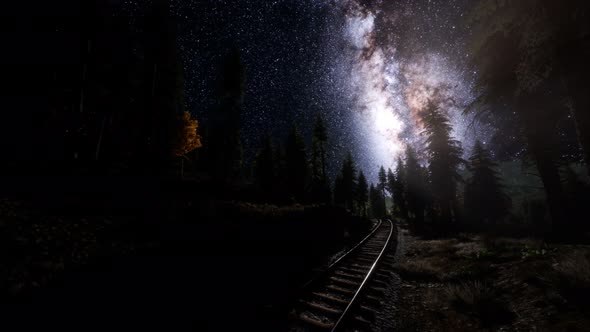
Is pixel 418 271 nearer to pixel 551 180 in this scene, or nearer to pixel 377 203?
pixel 551 180

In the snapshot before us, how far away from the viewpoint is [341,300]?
5.92 metres

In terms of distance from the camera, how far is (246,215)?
12.8m

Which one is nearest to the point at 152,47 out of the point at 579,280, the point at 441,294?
the point at 441,294

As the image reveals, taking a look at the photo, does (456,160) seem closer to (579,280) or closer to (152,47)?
(579,280)

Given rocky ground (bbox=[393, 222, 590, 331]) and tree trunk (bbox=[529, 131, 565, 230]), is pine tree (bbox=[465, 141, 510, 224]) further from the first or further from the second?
rocky ground (bbox=[393, 222, 590, 331])

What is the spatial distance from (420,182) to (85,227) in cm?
4248

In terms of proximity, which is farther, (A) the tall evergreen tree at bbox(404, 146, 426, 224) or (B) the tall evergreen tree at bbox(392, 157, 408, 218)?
(B) the tall evergreen tree at bbox(392, 157, 408, 218)

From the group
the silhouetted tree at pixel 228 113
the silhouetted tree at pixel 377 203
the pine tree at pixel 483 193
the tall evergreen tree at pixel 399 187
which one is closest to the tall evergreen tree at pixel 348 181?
the tall evergreen tree at pixel 399 187

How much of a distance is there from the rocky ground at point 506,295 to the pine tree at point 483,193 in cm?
3147

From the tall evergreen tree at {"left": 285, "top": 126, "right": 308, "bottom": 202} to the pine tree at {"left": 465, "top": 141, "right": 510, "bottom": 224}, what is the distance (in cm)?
2518

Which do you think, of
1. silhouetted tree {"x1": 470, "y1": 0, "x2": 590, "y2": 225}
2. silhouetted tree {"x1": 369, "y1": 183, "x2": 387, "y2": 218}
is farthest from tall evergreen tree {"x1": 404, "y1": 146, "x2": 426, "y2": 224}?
Result: silhouetted tree {"x1": 369, "y1": 183, "x2": 387, "y2": 218}

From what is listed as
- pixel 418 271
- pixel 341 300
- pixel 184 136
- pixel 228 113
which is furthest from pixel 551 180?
pixel 184 136

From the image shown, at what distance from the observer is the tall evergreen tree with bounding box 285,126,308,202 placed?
42250mm

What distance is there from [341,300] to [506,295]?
407 cm
